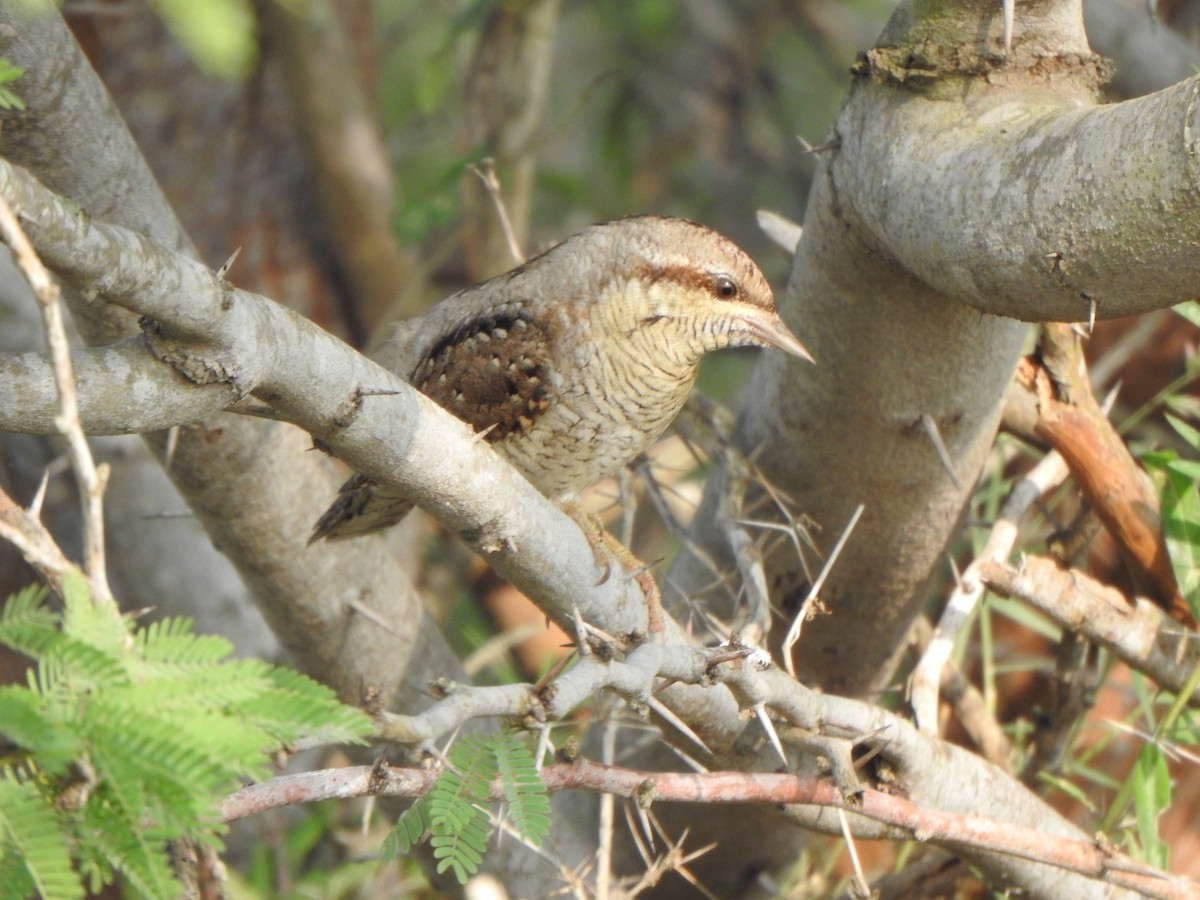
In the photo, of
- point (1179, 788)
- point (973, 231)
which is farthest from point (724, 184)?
point (973, 231)

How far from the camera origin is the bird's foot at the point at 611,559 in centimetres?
292

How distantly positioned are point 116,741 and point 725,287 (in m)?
2.10

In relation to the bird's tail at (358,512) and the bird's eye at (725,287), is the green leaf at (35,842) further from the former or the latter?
the bird's eye at (725,287)

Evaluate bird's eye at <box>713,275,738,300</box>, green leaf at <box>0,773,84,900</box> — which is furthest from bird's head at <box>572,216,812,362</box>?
green leaf at <box>0,773,84,900</box>

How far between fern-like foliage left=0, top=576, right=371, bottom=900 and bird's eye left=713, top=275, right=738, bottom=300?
73.3 inches

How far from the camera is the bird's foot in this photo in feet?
9.58

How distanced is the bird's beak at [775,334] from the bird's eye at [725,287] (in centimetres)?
9

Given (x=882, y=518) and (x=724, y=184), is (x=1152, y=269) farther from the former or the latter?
(x=724, y=184)

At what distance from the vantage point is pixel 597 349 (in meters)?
3.28

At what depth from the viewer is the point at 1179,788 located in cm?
473

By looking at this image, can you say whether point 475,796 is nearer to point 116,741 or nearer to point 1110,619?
point 116,741

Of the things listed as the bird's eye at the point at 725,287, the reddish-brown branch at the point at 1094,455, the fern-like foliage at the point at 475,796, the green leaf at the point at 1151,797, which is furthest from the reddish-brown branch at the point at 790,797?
the bird's eye at the point at 725,287

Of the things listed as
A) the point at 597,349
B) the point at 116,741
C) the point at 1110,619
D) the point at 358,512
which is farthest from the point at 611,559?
the point at 116,741

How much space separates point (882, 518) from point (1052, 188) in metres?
1.39
